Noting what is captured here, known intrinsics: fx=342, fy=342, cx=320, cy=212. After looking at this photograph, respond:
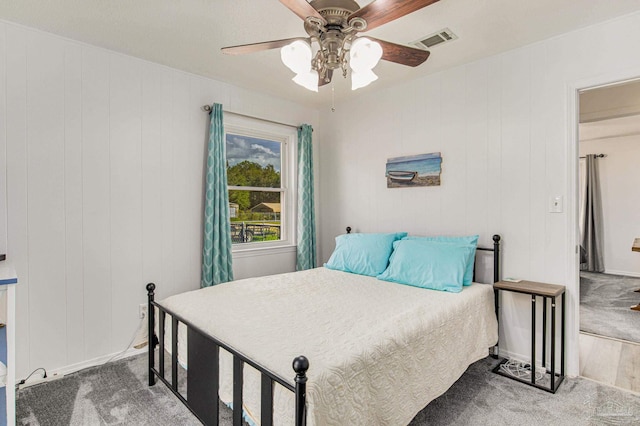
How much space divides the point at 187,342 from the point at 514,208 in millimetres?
2538

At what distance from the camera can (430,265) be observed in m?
2.65

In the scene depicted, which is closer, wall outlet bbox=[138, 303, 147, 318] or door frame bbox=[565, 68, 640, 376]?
door frame bbox=[565, 68, 640, 376]

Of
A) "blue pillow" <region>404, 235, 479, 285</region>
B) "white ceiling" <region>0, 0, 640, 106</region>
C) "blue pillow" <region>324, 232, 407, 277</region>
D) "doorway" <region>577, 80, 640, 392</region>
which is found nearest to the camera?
"white ceiling" <region>0, 0, 640, 106</region>

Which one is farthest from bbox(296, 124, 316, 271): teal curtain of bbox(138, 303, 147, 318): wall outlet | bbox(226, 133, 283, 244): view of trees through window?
bbox(138, 303, 147, 318): wall outlet

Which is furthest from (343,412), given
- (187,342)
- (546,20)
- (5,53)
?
(5,53)

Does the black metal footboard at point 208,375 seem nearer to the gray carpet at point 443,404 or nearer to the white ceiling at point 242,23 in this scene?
the gray carpet at point 443,404

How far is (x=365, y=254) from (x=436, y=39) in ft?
5.98

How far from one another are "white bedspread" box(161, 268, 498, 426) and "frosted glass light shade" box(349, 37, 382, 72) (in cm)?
134

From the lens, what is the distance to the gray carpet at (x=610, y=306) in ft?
10.8

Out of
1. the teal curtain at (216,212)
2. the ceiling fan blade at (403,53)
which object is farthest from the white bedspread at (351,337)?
the ceiling fan blade at (403,53)

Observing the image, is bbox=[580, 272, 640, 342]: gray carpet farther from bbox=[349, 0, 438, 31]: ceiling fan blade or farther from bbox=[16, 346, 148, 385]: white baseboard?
bbox=[16, 346, 148, 385]: white baseboard

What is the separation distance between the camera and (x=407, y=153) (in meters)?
3.41

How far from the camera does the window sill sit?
3.53 metres

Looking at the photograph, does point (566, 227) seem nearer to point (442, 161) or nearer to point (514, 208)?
point (514, 208)
